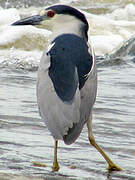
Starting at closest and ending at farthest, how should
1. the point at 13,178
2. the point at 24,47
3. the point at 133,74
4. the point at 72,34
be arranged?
the point at 13,178 → the point at 72,34 → the point at 133,74 → the point at 24,47

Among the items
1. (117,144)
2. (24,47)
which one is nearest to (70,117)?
(117,144)

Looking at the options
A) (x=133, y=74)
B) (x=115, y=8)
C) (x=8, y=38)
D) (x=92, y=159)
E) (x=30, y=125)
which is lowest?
(x=115, y=8)

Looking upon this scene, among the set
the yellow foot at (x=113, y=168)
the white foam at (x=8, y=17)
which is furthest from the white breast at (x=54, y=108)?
the white foam at (x=8, y=17)

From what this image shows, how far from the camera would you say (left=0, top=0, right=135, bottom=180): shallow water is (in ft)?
17.3

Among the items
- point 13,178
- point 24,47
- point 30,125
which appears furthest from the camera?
point 24,47

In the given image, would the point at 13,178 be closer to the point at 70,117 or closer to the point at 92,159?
the point at 70,117

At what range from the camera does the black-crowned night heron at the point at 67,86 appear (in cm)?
487

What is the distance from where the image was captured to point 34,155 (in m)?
5.56

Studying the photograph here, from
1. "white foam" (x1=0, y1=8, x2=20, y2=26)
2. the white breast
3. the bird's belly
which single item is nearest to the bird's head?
the white breast

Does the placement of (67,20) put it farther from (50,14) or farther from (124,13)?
(124,13)

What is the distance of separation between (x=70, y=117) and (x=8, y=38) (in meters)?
8.07

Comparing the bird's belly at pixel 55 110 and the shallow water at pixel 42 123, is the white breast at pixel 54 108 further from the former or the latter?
the shallow water at pixel 42 123

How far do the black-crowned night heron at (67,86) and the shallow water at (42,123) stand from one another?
0.85ft

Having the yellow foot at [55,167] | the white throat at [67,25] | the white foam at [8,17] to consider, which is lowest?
the white foam at [8,17]
